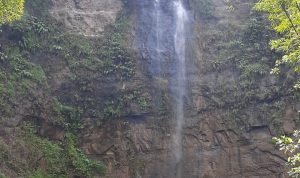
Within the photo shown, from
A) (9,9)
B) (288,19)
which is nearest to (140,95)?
(9,9)

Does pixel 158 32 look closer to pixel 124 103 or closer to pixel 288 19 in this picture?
pixel 124 103

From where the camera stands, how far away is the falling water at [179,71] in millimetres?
16672

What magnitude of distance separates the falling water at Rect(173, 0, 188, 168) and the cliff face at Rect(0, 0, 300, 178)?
0.71 ft

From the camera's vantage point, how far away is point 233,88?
57.0 feet

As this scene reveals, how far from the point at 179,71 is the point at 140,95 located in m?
2.21

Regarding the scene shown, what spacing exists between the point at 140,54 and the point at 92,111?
3531 mm

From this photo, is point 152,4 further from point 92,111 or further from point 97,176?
point 97,176

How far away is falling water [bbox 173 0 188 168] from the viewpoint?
16.7 metres

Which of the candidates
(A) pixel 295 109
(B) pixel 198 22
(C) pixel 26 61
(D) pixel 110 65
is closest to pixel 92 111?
(D) pixel 110 65

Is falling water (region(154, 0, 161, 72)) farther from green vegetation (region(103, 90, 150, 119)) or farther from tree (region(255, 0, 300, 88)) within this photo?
tree (region(255, 0, 300, 88))

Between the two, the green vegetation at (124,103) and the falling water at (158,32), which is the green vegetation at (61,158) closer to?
the green vegetation at (124,103)

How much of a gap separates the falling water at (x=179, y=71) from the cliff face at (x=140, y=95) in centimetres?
22

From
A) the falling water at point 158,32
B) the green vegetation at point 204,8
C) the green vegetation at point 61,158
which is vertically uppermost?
the green vegetation at point 204,8

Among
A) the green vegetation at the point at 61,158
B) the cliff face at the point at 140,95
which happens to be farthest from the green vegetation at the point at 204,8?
the green vegetation at the point at 61,158
